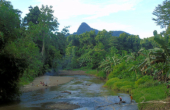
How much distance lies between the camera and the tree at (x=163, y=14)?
26.6 meters

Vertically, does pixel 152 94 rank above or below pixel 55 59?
below

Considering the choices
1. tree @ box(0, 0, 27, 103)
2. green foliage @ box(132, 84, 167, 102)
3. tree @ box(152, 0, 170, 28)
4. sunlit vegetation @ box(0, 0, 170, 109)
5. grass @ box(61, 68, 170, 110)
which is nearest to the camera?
grass @ box(61, 68, 170, 110)

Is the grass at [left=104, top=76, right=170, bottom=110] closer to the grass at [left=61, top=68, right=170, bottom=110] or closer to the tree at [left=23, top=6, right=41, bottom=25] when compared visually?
the grass at [left=61, top=68, right=170, bottom=110]

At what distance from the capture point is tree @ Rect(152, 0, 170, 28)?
1047 inches

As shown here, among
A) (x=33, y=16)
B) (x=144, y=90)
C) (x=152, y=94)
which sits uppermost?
(x=33, y=16)

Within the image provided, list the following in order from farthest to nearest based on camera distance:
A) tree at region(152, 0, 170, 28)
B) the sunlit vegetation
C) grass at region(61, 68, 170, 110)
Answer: tree at region(152, 0, 170, 28)
the sunlit vegetation
grass at region(61, 68, 170, 110)

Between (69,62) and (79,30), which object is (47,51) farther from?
(79,30)

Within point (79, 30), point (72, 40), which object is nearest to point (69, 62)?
point (72, 40)

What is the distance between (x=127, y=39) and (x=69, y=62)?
26.6 meters

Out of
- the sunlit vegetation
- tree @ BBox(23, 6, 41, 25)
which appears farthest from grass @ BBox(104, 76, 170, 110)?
tree @ BBox(23, 6, 41, 25)

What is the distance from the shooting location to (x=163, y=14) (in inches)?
1078

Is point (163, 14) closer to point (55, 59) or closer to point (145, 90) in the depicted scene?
point (145, 90)

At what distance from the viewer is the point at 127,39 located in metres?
71.5

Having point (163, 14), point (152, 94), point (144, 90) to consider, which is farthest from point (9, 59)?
point (163, 14)
